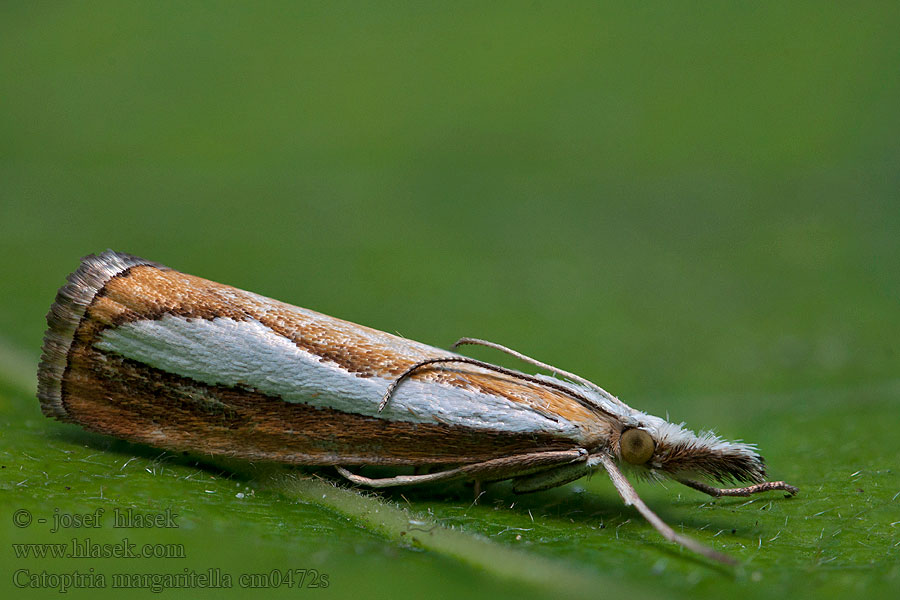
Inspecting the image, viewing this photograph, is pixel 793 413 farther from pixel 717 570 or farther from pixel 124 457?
pixel 124 457

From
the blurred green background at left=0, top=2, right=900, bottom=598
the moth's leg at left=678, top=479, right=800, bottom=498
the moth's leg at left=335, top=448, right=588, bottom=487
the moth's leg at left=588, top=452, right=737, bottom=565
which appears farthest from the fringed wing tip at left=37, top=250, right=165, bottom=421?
the moth's leg at left=678, top=479, right=800, bottom=498

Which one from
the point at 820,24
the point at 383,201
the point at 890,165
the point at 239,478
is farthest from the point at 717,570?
the point at 820,24

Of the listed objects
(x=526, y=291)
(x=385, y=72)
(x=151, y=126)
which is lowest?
(x=526, y=291)

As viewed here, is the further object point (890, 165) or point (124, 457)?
point (890, 165)

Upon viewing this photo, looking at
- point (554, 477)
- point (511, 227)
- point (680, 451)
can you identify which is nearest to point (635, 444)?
point (680, 451)

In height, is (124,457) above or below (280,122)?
below

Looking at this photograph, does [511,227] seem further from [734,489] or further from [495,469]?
[495,469]

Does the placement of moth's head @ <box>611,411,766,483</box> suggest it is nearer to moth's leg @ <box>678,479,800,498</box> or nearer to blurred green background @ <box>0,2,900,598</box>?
moth's leg @ <box>678,479,800,498</box>

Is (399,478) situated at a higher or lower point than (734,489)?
lower
